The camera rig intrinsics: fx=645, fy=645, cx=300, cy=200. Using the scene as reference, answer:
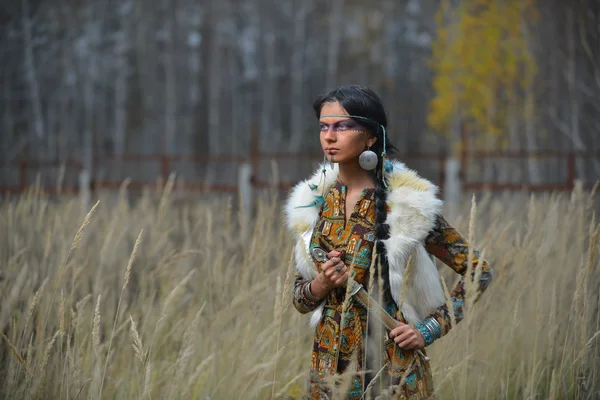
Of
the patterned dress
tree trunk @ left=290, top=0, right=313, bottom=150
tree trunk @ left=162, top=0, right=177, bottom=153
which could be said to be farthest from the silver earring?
tree trunk @ left=162, top=0, right=177, bottom=153

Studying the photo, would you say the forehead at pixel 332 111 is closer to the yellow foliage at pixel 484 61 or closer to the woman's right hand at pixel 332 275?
the woman's right hand at pixel 332 275

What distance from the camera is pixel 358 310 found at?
1.71 metres

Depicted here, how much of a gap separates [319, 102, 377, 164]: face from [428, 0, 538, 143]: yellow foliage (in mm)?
12525

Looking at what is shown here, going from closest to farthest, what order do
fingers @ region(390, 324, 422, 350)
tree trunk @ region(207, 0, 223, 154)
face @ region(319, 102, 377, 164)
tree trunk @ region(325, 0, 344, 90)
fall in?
fingers @ region(390, 324, 422, 350) < face @ region(319, 102, 377, 164) < tree trunk @ region(325, 0, 344, 90) < tree trunk @ region(207, 0, 223, 154)

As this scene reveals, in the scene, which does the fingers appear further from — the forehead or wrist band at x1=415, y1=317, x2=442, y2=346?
the forehead

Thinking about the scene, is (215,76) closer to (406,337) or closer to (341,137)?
(341,137)

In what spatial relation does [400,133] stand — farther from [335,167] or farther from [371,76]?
[335,167]

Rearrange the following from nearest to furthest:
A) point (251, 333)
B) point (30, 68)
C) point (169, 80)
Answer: point (251, 333)
point (30, 68)
point (169, 80)

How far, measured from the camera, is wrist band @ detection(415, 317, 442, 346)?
164 centimetres

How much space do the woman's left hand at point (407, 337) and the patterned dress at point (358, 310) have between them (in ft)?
0.19

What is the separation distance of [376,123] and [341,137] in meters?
0.11

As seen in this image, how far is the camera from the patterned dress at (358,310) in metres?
1.67

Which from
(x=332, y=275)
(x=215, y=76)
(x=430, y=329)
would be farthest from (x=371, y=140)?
(x=215, y=76)

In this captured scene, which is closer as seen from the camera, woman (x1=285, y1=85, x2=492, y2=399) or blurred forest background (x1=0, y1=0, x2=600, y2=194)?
woman (x1=285, y1=85, x2=492, y2=399)
